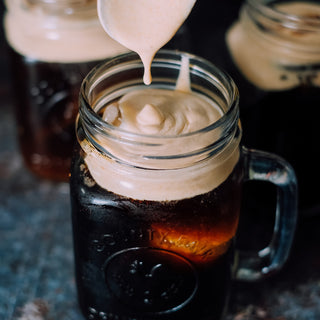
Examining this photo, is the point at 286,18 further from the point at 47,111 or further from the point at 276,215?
the point at 47,111

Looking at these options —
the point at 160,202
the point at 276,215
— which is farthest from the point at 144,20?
the point at 276,215

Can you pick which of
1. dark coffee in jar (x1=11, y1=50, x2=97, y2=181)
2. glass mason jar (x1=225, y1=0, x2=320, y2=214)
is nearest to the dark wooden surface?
dark coffee in jar (x1=11, y1=50, x2=97, y2=181)

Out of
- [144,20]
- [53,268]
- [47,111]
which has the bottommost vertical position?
[53,268]

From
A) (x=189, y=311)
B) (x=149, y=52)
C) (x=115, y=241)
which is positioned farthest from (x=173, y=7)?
(x=189, y=311)

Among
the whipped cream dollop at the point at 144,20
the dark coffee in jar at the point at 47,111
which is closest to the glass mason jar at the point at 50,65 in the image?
the dark coffee in jar at the point at 47,111

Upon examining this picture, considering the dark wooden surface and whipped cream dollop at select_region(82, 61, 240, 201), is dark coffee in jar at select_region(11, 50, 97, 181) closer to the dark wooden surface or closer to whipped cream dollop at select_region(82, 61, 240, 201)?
the dark wooden surface

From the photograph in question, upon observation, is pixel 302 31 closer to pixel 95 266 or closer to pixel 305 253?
pixel 305 253
